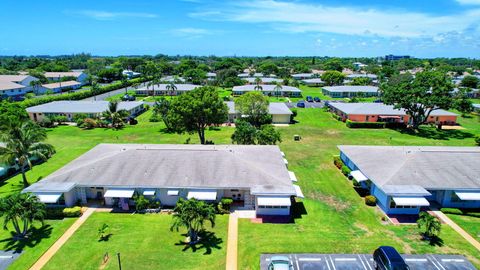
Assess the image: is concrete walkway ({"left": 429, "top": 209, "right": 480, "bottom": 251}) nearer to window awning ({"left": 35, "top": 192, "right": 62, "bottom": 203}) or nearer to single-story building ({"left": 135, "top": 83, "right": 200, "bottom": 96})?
window awning ({"left": 35, "top": 192, "right": 62, "bottom": 203})

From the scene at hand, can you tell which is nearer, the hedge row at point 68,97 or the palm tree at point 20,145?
the palm tree at point 20,145

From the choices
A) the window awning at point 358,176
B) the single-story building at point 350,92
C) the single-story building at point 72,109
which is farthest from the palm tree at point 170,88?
the window awning at point 358,176

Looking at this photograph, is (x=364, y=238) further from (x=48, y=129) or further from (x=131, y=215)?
(x=48, y=129)

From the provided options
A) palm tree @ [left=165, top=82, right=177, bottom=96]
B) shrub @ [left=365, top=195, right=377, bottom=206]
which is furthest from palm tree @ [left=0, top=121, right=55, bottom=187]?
palm tree @ [left=165, top=82, right=177, bottom=96]

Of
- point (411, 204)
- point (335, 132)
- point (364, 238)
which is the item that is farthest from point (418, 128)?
point (364, 238)

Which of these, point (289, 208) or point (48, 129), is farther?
point (48, 129)

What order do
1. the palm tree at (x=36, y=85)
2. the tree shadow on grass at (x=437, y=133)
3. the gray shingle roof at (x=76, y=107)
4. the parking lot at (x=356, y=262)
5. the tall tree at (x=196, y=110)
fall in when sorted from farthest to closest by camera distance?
the palm tree at (x=36, y=85) < the gray shingle roof at (x=76, y=107) < the tree shadow on grass at (x=437, y=133) < the tall tree at (x=196, y=110) < the parking lot at (x=356, y=262)

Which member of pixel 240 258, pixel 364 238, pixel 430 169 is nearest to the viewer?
pixel 240 258

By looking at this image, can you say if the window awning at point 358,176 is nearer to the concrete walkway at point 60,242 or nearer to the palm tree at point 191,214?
the palm tree at point 191,214
